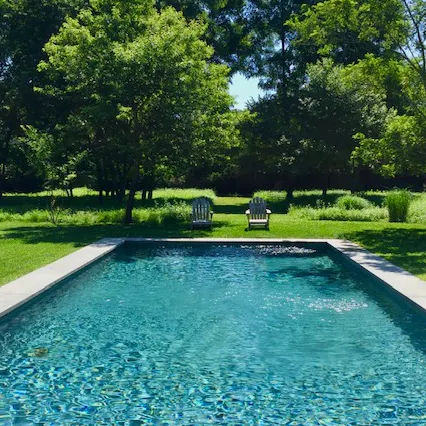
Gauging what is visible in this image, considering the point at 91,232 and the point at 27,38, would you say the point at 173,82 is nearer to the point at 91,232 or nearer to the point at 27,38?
the point at 91,232

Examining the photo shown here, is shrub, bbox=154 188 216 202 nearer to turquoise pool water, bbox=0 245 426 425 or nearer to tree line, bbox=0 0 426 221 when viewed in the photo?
tree line, bbox=0 0 426 221

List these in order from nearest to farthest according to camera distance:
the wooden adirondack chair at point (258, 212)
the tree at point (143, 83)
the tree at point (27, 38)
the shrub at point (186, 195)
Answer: the tree at point (143, 83) → the wooden adirondack chair at point (258, 212) → the tree at point (27, 38) → the shrub at point (186, 195)

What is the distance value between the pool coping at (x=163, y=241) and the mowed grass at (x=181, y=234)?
322mm

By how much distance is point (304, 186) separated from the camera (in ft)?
140

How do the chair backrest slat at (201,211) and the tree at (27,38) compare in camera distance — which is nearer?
the chair backrest slat at (201,211)

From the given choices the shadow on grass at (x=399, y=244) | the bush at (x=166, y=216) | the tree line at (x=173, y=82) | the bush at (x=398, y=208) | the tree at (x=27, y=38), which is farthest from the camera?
the tree at (x=27, y=38)

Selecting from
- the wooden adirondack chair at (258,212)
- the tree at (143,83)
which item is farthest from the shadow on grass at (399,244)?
the tree at (143,83)

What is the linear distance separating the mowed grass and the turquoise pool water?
5.42ft

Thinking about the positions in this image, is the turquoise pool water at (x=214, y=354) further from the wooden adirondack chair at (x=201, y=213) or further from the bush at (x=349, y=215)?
the bush at (x=349, y=215)

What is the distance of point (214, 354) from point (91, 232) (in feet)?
38.0

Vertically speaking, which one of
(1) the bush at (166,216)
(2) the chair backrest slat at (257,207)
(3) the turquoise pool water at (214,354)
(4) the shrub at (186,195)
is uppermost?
(4) the shrub at (186,195)

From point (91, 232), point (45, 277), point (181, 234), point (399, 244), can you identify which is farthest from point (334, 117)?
point (45, 277)

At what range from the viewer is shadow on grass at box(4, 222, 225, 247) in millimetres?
15486

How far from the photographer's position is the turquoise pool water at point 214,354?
16.2 ft
